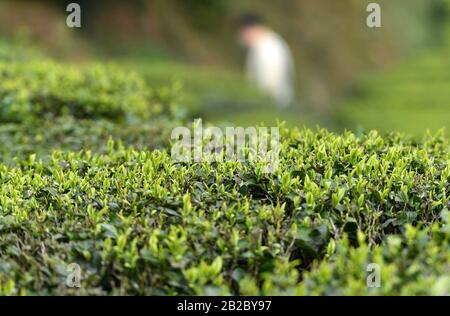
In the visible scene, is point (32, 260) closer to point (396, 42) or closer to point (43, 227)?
point (43, 227)

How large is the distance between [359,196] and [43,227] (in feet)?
4.61

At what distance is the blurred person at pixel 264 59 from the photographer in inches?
476

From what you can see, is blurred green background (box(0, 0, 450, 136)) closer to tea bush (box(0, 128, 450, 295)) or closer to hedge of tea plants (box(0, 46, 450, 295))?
hedge of tea plants (box(0, 46, 450, 295))

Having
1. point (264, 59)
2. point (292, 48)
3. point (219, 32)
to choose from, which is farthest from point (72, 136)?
point (292, 48)

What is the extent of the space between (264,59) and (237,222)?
9198mm

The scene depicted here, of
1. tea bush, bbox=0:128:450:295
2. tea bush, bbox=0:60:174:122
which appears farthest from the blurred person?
tea bush, bbox=0:128:450:295

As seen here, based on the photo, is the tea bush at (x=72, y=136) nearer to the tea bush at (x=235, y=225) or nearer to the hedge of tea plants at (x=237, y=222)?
the hedge of tea plants at (x=237, y=222)

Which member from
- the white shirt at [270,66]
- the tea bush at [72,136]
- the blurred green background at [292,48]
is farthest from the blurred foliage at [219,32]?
the tea bush at [72,136]

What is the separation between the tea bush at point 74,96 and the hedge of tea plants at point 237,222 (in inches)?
74.5

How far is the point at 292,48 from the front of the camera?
645 inches

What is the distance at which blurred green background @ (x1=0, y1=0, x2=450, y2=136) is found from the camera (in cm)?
1098

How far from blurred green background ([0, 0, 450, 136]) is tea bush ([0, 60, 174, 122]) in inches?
86.8
